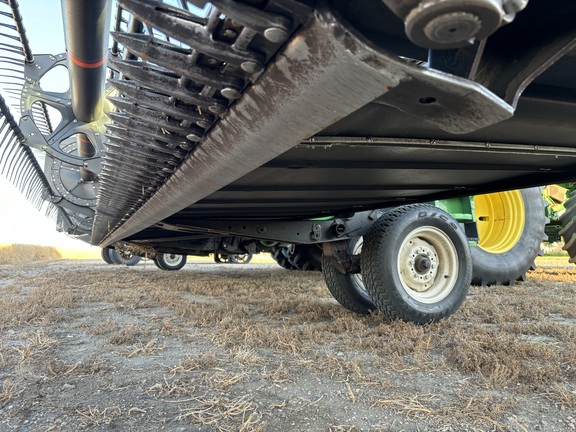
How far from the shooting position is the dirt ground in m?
1.61

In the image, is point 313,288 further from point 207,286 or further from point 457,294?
point 457,294

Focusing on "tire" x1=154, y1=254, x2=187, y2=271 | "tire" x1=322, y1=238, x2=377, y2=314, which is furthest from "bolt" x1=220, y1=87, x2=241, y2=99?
"tire" x1=154, y1=254, x2=187, y2=271

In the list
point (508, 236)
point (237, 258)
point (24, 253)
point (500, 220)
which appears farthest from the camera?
point (24, 253)

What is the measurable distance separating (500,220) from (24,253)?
58.3ft

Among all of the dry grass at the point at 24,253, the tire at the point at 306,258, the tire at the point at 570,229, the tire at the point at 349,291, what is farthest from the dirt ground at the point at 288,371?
the dry grass at the point at 24,253

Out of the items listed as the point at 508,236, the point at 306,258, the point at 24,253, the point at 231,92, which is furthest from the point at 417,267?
the point at 24,253

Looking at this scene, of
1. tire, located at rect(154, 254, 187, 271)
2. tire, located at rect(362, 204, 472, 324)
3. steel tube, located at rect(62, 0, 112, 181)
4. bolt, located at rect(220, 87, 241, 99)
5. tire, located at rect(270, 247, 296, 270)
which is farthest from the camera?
tire, located at rect(154, 254, 187, 271)

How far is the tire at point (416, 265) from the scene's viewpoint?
2932 mm

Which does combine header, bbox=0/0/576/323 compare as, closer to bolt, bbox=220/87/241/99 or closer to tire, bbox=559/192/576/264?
bolt, bbox=220/87/241/99

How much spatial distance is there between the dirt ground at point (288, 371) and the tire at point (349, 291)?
11cm

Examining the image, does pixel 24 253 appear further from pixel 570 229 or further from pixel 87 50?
pixel 570 229

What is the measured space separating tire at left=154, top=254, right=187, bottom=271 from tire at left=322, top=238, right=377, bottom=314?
6.45 m

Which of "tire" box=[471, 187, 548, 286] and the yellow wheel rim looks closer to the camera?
"tire" box=[471, 187, 548, 286]

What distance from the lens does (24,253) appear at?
1747cm
